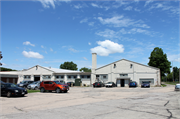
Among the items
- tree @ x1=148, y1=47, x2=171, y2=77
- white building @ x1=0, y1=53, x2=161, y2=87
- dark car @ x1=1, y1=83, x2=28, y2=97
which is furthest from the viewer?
tree @ x1=148, y1=47, x2=171, y2=77

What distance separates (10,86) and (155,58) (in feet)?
183

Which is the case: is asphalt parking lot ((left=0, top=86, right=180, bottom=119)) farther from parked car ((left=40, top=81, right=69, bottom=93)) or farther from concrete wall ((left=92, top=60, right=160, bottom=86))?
concrete wall ((left=92, top=60, right=160, bottom=86))

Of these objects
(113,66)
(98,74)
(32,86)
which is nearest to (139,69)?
(113,66)

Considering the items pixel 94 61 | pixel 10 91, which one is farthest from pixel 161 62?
pixel 10 91

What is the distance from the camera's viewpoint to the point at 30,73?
57.8 m

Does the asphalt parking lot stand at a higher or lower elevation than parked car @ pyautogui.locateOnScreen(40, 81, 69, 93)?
lower

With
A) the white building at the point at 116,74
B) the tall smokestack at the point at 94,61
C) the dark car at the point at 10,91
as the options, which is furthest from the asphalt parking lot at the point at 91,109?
the tall smokestack at the point at 94,61

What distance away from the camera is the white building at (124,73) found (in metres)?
44.1

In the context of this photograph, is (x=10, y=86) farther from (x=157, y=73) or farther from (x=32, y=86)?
(x=157, y=73)

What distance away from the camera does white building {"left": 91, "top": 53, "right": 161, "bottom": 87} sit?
145ft

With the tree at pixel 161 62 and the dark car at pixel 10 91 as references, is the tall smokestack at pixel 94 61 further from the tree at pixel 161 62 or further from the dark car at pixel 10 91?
the dark car at pixel 10 91

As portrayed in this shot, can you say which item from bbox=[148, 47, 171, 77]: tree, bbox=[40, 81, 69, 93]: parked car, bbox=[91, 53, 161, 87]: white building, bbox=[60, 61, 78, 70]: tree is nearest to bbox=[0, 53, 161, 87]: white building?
bbox=[91, 53, 161, 87]: white building

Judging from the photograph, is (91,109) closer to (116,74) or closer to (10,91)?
(10,91)

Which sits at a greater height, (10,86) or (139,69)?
(139,69)
